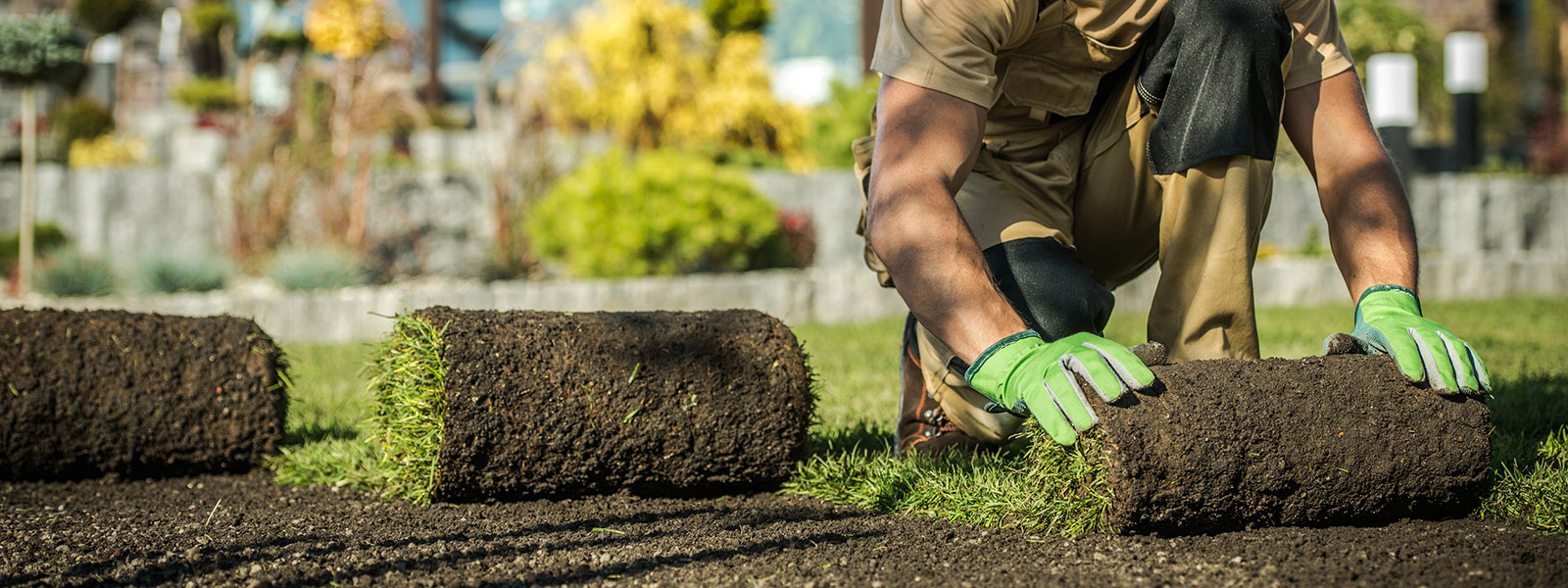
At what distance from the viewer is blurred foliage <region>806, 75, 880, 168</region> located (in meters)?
9.23

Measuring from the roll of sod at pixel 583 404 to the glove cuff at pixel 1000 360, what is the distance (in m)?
0.57

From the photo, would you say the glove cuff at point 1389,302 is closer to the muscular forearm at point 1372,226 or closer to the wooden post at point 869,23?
the muscular forearm at point 1372,226

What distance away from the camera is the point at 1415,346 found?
2062 mm

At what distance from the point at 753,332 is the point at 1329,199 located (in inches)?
48.6

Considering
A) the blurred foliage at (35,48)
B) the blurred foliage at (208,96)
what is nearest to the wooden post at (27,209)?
the blurred foliage at (35,48)

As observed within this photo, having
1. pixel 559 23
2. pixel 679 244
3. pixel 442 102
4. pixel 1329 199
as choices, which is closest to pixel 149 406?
pixel 1329 199

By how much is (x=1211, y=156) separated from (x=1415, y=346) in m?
0.57

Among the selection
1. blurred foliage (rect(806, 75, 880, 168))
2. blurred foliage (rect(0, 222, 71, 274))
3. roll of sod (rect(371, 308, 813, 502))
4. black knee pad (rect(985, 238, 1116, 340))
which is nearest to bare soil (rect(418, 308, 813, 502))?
roll of sod (rect(371, 308, 813, 502))

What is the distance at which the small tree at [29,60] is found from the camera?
244 inches

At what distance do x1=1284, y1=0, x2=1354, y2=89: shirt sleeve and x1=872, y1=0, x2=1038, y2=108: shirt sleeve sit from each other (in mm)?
650

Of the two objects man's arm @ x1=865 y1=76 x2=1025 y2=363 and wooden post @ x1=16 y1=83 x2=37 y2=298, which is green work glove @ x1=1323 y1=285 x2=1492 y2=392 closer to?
man's arm @ x1=865 y1=76 x2=1025 y2=363

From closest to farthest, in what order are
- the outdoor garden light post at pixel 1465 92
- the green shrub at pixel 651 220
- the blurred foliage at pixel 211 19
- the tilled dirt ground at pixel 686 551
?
the tilled dirt ground at pixel 686 551 < the green shrub at pixel 651 220 < the outdoor garden light post at pixel 1465 92 < the blurred foliage at pixel 211 19

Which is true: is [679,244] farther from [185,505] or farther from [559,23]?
[559,23]

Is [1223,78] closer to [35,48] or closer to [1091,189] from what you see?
[1091,189]
